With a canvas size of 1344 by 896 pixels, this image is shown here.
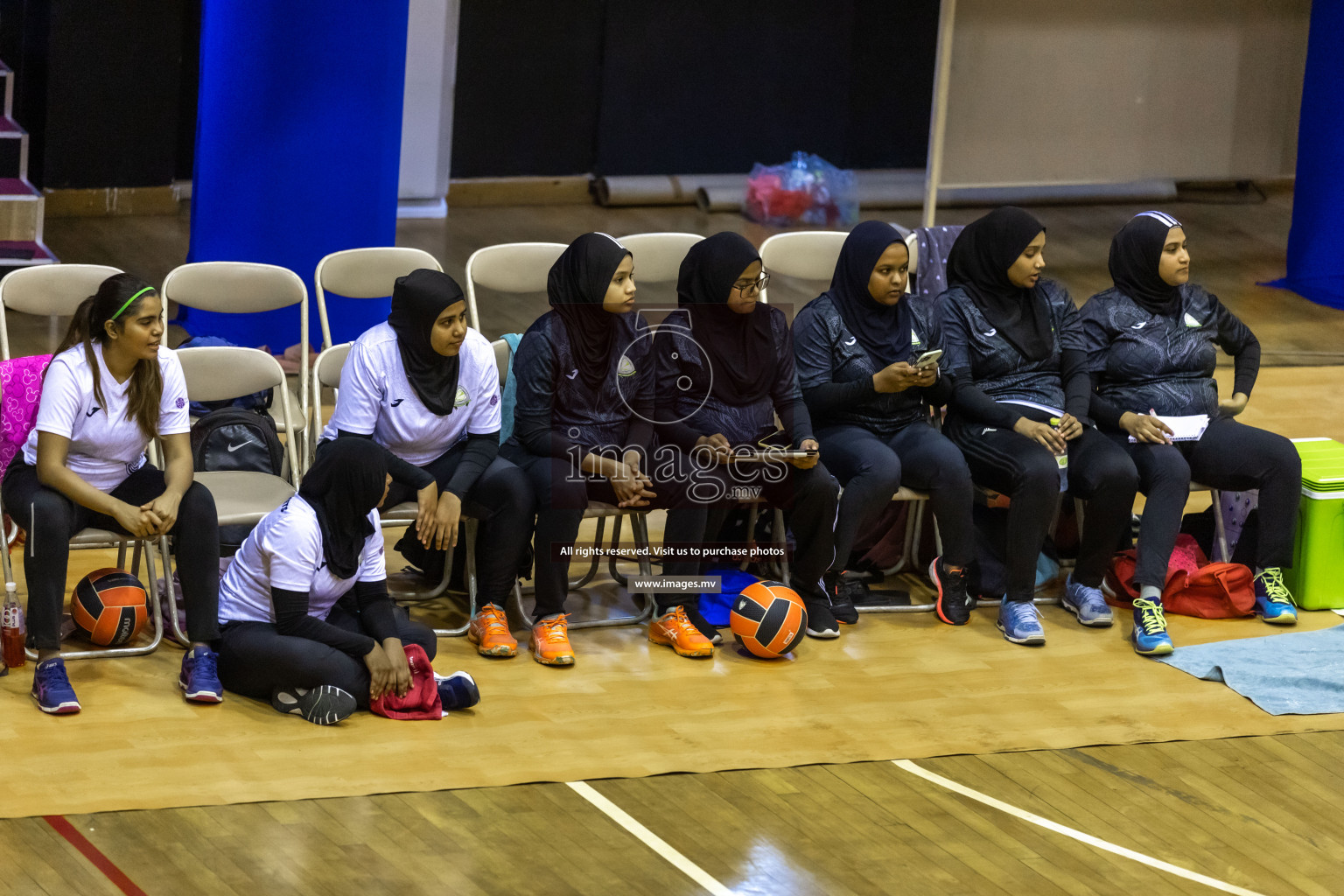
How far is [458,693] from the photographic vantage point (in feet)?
15.4

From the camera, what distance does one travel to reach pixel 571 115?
35.0 ft

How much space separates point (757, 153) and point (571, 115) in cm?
130

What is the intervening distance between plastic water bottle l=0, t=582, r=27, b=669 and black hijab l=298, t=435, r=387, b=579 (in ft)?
2.86

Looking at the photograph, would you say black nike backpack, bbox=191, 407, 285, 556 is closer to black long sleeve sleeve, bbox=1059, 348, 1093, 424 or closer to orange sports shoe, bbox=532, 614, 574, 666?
orange sports shoe, bbox=532, 614, 574, 666

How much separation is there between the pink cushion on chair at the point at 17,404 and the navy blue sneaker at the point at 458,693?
54.4 inches

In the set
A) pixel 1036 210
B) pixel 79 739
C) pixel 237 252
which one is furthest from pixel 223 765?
pixel 1036 210

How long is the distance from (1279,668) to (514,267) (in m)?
2.86

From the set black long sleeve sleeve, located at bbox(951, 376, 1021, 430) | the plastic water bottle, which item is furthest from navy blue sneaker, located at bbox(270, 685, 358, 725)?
black long sleeve sleeve, located at bbox(951, 376, 1021, 430)

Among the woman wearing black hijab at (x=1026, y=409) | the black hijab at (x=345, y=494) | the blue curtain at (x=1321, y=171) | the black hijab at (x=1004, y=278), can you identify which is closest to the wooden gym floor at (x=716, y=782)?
the woman wearing black hijab at (x=1026, y=409)

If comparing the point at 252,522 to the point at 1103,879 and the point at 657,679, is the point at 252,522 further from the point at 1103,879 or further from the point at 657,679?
the point at 1103,879

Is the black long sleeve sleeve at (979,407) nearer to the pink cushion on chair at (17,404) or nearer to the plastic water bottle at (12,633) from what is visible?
the pink cushion on chair at (17,404)

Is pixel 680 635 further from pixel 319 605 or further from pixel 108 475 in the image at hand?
pixel 108 475

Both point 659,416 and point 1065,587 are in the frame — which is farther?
point 1065,587

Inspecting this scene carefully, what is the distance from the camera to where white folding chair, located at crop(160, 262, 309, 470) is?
5664 millimetres
